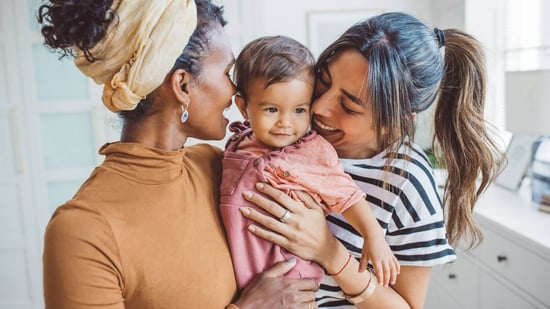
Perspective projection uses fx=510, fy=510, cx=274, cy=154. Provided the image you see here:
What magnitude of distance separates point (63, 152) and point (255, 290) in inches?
113

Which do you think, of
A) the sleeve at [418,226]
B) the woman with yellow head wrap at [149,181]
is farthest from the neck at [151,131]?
the sleeve at [418,226]

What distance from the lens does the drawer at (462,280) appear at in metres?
2.51

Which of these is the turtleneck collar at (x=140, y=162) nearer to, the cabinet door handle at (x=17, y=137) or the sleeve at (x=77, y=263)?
the sleeve at (x=77, y=263)

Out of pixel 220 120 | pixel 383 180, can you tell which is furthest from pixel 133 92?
pixel 383 180

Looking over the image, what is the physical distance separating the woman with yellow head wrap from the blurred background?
2.48 metres

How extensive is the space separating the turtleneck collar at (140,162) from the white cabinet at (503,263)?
1525 mm

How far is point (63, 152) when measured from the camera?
3559 mm

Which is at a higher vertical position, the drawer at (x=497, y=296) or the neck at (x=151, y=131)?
the neck at (x=151, y=131)

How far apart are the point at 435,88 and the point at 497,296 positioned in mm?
1420

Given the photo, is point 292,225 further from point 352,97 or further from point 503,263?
point 503,263

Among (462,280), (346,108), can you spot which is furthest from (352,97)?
(462,280)

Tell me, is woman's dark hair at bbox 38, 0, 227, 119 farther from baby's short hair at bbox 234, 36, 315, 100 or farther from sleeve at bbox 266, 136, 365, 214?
sleeve at bbox 266, 136, 365, 214

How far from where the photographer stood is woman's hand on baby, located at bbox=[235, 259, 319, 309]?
1.08 meters

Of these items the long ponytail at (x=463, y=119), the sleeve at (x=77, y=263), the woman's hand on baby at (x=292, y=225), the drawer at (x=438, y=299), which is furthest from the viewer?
the drawer at (x=438, y=299)
